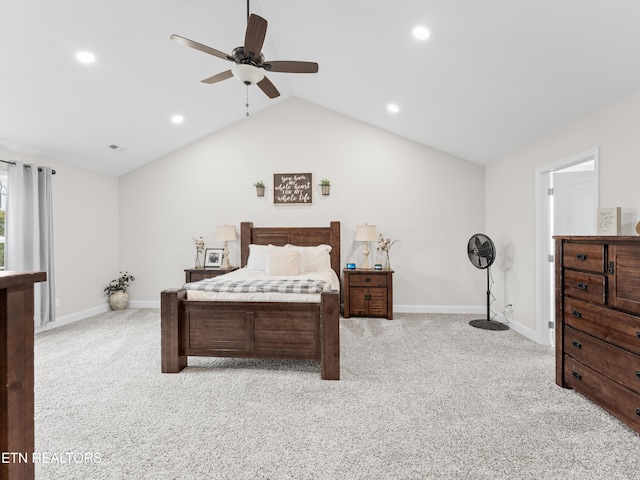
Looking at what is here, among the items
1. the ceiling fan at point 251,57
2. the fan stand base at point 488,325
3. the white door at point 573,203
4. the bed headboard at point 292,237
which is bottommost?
the fan stand base at point 488,325

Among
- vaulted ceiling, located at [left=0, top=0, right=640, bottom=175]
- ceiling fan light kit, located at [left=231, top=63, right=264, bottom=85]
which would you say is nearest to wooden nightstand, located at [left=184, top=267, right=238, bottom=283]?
vaulted ceiling, located at [left=0, top=0, right=640, bottom=175]

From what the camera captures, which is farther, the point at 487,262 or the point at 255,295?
the point at 487,262

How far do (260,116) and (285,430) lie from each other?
15.0ft

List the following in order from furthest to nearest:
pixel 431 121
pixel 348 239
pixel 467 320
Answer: pixel 348 239 → pixel 467 320 → pixel 431 121

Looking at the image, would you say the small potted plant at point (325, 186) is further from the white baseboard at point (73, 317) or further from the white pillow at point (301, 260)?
the white baseboard at point (73, 317)

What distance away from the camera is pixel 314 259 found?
459cm

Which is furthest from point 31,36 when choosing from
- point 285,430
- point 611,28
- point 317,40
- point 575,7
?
point 611,28

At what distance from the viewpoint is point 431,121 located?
160 inches

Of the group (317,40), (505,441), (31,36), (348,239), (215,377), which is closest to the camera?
(505,441)

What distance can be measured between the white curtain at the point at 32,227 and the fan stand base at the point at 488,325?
5.23 meters

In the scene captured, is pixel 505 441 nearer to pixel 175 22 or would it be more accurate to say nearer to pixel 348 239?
pixel 348 239

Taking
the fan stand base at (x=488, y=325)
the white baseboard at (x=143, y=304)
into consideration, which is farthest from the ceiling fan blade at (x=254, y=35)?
the white baseboard at (x=143, y=304)

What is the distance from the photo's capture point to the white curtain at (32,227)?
3.64 metres

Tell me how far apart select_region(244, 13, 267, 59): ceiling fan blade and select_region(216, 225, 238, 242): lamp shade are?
116 inches
